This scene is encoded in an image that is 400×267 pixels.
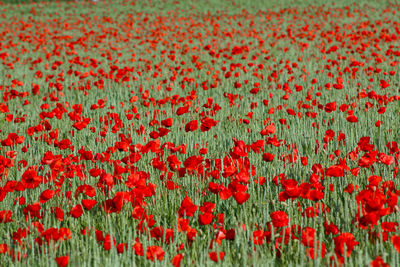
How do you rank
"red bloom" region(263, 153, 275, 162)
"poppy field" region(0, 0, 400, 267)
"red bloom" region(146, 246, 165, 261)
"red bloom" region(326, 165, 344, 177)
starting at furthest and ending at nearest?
"red bloom" region(263, 153, 275, 162) < "red bloom" region(326, 165, 344, 177) < "poppy field" region(0, 0, 400, 267) < "red bloom" region(146, 246, 165, 261)

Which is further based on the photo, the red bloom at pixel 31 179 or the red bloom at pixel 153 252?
the red bloom at pixel 31 179

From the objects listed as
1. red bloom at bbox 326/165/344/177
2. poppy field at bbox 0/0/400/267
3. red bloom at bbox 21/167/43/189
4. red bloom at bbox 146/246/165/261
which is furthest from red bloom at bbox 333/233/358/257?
red bloom at bbox 21/167/43/189

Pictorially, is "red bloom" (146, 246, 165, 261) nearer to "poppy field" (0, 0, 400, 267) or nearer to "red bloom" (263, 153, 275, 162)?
"poppy field" (0, 0, 400, 267)

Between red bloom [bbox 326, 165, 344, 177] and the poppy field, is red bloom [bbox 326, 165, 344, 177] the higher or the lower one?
the higher one

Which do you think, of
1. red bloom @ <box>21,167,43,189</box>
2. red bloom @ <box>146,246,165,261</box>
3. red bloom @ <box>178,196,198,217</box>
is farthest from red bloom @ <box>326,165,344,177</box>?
red bloom @ <box>21,167,43,189</box>

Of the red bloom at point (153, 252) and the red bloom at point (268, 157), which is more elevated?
the red bloom at point (268, 157)

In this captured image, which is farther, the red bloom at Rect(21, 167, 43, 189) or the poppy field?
the red bloom at Rect(21, 167, 43, 189)

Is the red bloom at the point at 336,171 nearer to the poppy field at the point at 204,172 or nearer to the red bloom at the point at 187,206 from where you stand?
the poppy field at the point at 204,172

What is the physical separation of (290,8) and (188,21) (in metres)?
5.59

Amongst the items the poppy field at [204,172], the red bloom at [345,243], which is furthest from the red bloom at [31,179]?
the red bloom at [345,243]

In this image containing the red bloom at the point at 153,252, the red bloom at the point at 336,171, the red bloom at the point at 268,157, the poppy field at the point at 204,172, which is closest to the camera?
the red bloom at the point at 153,252

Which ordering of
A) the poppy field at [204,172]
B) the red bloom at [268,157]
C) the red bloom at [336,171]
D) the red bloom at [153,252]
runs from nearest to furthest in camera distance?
the red bloom at [153,252], the poppy field at [204,172], the red bloom at [336,171], the red bloom at [268,157]

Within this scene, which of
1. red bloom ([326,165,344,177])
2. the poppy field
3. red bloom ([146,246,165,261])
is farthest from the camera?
red bloom ([326,165,344,177])

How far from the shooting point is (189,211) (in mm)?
1807
